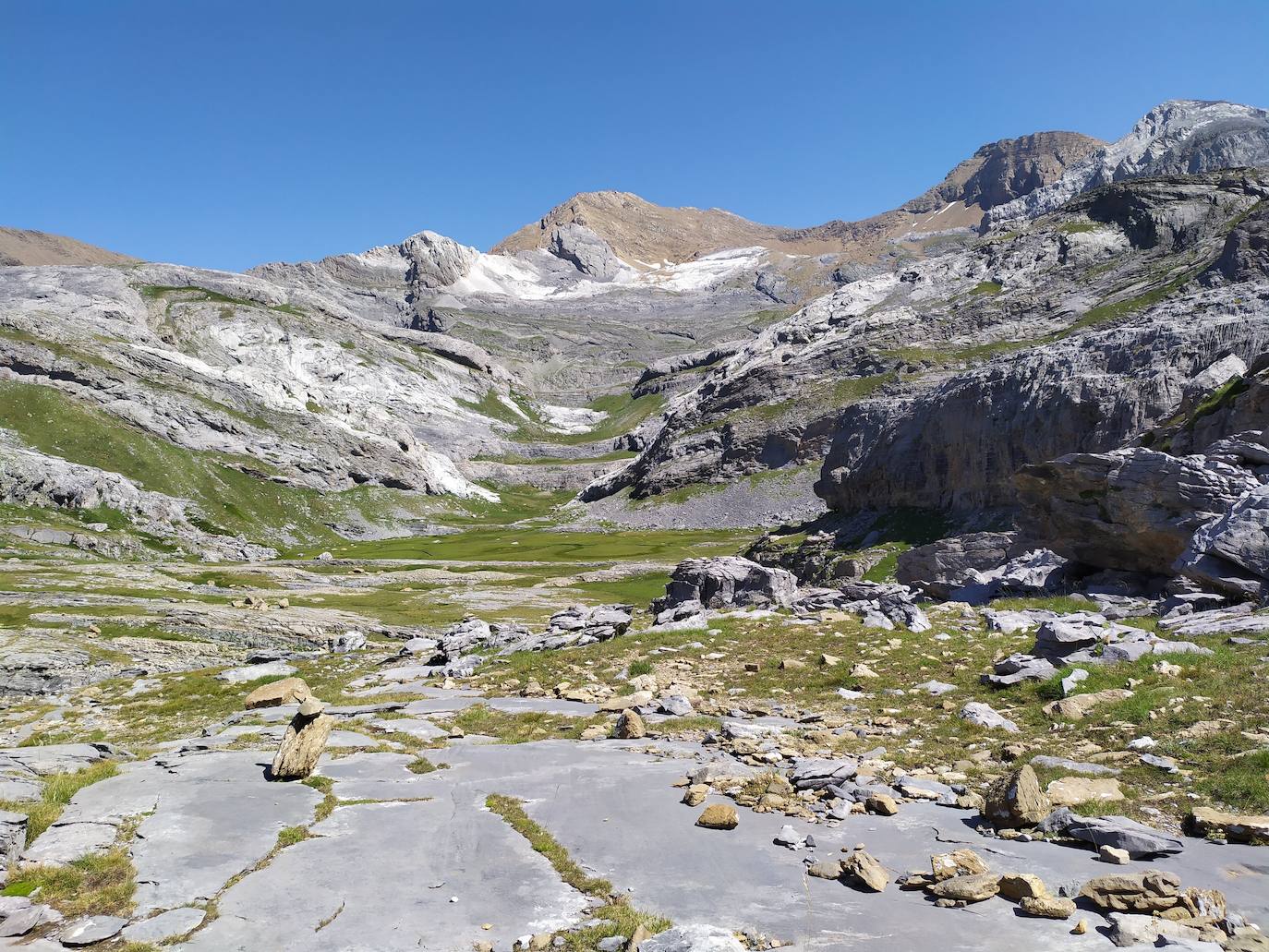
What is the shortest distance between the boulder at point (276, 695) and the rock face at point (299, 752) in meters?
9.24

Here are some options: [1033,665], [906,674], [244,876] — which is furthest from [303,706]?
[1033,665]

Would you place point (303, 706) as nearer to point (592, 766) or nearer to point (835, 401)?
point (592, 766)

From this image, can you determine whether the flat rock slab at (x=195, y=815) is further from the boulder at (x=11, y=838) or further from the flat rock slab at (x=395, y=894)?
the boulder at (x=11, y=838)

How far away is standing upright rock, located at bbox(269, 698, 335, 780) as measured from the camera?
46.5 feet

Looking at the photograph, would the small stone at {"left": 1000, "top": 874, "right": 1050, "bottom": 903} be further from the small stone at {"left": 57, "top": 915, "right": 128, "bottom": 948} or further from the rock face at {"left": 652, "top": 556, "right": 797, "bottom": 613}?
the rock face at {"left": 652, "top": 556, "right": 797, "bottom": 613}

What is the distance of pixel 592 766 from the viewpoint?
48.9 feet

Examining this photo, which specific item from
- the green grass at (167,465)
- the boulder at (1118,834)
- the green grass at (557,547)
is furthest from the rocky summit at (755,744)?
the green grass at (167,465)

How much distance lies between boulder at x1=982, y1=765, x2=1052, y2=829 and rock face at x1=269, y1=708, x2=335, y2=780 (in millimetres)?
12244

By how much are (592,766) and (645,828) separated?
3741 millimetres

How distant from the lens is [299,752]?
14336 millimetres

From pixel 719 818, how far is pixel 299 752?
8.56 meters

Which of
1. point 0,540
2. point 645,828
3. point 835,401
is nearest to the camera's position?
point 645,828

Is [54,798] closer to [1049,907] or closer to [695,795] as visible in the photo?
[695,795]

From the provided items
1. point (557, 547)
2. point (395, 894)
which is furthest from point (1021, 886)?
point (557, 547)
